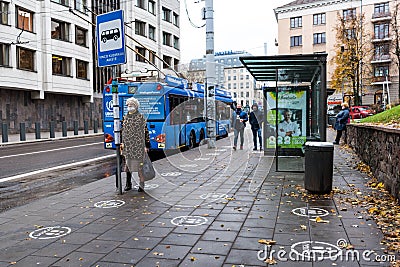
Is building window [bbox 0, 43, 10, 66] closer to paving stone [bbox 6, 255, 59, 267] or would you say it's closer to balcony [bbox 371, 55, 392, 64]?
paving stone [bbox 6, 255, 59, 267]

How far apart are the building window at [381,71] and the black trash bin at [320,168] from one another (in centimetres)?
5569

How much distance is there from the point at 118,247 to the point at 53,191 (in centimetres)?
473

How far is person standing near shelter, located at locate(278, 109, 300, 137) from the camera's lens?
12.8 metres

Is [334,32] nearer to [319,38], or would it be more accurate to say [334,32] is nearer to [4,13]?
[319,38]

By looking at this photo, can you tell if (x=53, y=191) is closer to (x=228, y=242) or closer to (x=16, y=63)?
(x=228, y=242)

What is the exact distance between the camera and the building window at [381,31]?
5781cm

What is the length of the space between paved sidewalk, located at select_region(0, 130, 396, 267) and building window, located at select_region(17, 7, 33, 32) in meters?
27.7

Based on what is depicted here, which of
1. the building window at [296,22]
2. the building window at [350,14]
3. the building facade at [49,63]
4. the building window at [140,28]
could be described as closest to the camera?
the building facade at [49,63]

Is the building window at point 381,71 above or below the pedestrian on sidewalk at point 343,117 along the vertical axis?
above

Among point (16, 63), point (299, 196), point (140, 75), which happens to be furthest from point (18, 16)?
point (299, 196)

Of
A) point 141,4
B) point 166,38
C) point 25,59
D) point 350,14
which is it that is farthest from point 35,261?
point 166,38

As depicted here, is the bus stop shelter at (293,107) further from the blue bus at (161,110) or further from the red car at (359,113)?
the red car at (359,113)

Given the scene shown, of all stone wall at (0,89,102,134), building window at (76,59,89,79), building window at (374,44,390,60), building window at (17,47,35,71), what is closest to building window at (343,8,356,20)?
building window at (374,44,390,60)

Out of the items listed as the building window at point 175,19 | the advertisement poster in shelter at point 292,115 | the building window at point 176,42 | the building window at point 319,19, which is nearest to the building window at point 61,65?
the building window at point 176,42
